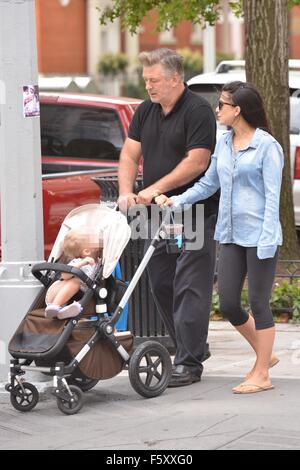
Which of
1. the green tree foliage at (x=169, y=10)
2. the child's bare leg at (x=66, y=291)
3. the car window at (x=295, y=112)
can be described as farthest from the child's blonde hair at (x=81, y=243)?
the green tree foliage at (x=169, y=10)

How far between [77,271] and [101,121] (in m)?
5.66

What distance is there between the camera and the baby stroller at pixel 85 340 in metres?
6.74

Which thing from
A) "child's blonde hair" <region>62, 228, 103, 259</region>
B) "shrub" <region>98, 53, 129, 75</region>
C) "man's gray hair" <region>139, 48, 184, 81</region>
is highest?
"man's gray hair" <region>139, 48, 184, 81</region>

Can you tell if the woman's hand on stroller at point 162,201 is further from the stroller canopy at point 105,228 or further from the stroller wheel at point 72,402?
the stroller wheel at point 72,402

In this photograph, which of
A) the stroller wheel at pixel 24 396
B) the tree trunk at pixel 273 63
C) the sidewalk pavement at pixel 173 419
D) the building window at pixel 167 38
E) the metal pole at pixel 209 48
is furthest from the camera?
the building window at pixel 167 38

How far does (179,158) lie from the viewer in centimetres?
744

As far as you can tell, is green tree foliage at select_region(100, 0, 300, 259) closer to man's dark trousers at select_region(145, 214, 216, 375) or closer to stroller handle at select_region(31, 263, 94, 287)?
man's dark trousers at select_region(145, 214, 216, 375)

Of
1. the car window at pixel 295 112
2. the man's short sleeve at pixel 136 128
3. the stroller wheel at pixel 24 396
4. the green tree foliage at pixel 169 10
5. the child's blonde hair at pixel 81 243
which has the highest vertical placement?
the green tree foliage at pixel 169 10

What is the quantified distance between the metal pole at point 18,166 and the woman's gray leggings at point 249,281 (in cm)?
116

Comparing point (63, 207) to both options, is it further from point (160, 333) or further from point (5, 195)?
point (5, 195)

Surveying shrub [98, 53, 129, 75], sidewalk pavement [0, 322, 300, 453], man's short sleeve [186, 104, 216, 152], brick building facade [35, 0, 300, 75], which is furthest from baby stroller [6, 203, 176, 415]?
shrub [98, 53, 129, 75]

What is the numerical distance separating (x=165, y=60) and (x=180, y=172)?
69 cm

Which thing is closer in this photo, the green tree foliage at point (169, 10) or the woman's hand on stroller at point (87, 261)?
the woman's hand on stroller at point (87, 261)

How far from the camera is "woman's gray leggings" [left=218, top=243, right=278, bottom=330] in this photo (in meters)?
7.07
